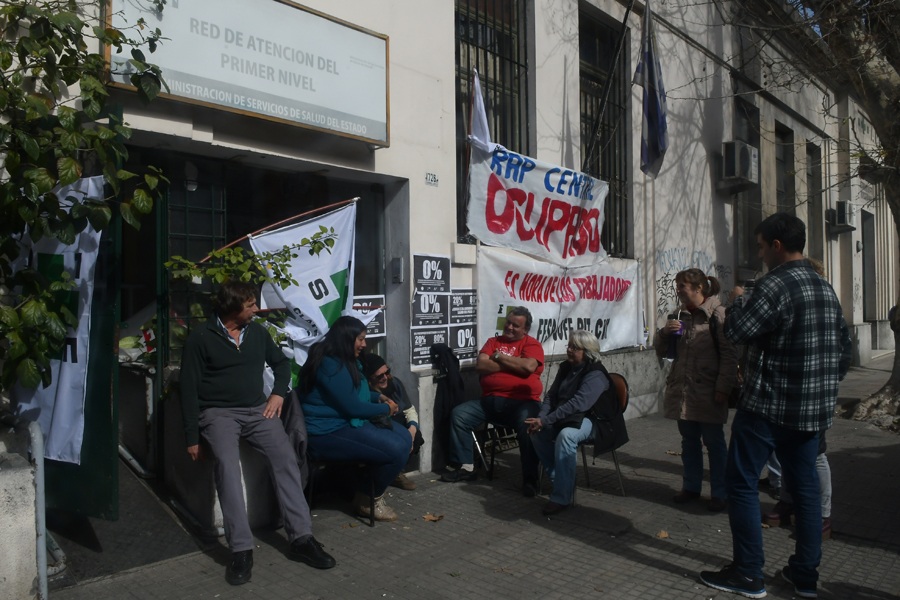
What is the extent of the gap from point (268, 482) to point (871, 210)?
19.9m

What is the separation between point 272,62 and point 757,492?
4.18 metres

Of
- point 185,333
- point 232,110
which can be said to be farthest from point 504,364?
point 232,110

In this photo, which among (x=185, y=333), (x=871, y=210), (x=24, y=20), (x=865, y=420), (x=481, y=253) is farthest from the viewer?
(x=871, y=210)

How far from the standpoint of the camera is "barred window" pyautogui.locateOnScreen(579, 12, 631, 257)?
30.1 ft

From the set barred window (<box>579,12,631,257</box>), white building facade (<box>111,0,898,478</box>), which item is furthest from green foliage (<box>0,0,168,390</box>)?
barred window (<box>579,12,631,257</box>)

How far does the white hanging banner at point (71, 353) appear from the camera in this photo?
12.8 feet

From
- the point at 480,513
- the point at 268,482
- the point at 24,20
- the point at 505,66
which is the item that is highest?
the point at 505,66

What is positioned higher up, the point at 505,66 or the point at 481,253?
the point at 505,66

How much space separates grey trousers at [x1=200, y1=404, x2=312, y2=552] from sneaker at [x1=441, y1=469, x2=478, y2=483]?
1843mm

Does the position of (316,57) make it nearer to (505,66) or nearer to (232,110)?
(232,110)

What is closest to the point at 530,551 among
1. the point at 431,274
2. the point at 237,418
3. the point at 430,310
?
the point at 237,418

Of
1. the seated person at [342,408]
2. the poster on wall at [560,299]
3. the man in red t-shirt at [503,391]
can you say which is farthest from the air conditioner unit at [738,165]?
the seated person at [342,408]

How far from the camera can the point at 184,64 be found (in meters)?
4.61

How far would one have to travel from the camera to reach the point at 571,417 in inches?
208
